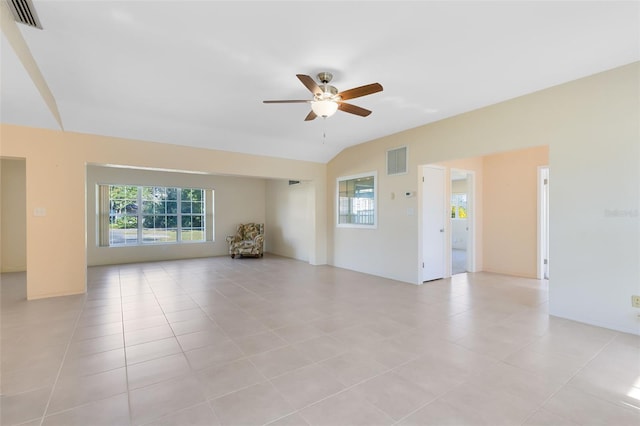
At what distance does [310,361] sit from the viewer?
242 cm

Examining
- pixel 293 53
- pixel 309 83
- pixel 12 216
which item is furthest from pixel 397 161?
pixel 12 216

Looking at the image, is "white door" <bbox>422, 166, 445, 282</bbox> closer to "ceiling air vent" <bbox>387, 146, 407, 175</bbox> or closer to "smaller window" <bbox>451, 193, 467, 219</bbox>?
"ceiling air vent" <bbox>387, 146, 407, 175</bbox>

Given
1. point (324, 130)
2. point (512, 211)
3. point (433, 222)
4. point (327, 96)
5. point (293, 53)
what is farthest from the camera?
point (512, 211)

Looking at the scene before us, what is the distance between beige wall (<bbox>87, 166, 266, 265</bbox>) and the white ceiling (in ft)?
10.2

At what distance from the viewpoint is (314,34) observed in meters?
2.33

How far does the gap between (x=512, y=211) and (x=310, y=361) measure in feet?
16.8

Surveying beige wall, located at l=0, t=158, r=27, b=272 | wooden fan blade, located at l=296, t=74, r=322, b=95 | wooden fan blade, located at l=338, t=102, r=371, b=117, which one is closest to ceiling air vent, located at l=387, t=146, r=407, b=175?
wooden fan blade, located at l=338, t=102, r=371, b=117

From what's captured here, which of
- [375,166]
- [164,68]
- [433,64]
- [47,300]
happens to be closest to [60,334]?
[47,300]

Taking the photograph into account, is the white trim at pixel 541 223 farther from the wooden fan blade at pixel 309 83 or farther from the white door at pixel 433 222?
the wooden fan blade at pixel 309 83

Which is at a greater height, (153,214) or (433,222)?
(153,214)

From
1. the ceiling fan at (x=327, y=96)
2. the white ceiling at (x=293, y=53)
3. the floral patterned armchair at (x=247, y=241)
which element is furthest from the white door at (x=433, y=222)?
the floral patterned armchair at (x=247, y=241)

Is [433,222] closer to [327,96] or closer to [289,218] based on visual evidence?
[327,96]

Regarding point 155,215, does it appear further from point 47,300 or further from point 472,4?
point 472,4

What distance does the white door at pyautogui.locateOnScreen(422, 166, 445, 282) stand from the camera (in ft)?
17.0
